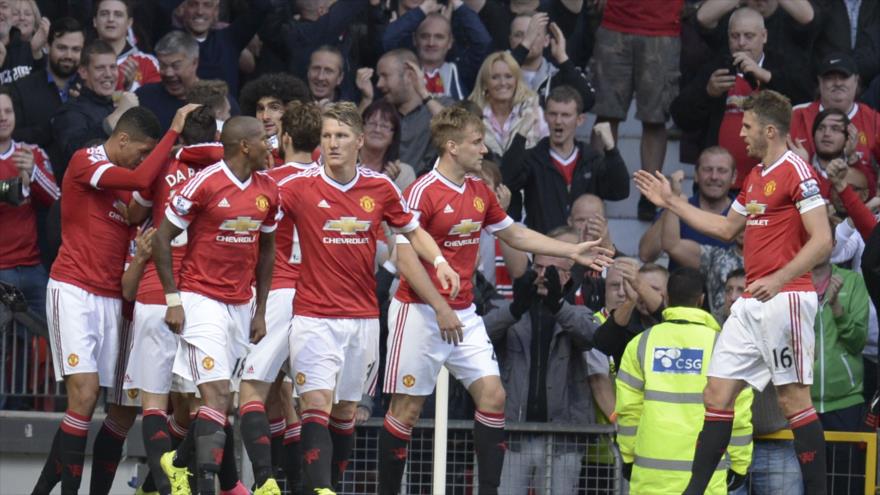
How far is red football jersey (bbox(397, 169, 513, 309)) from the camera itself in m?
11.1

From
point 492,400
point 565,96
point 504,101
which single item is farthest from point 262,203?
point 504,101

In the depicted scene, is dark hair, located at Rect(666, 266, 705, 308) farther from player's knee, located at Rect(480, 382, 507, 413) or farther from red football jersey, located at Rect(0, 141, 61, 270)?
red football jersey, located at Rect(0, 141, 61, 270)

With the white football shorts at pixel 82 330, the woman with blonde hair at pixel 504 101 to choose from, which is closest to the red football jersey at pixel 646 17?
the woman with blonde hair at pixel 504 101

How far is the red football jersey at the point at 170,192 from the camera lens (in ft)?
35.9

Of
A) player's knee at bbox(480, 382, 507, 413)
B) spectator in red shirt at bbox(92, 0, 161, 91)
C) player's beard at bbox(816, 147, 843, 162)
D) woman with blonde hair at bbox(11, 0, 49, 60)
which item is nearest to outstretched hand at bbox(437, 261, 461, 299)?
player's knee at bbox(480, 382, 507, 413)

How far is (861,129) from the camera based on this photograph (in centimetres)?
1482

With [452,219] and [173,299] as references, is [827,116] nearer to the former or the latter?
[452,219]

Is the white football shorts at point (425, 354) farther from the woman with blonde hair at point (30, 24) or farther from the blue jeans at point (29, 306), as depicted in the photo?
the woman with blonde hair at point (30, 24)

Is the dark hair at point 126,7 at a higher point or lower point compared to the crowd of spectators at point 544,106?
higher

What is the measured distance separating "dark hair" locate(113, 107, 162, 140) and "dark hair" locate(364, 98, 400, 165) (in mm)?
3335

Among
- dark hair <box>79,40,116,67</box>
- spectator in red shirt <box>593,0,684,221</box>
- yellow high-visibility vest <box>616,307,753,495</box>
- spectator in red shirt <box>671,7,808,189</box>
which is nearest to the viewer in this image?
yellow high-visibility vest <box>616,307,753,495</box>

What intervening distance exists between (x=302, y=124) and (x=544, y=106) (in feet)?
15.3

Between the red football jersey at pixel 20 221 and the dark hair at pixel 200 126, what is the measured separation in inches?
109

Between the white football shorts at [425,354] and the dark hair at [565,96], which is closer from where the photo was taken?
the white football shorts at [425,354]
